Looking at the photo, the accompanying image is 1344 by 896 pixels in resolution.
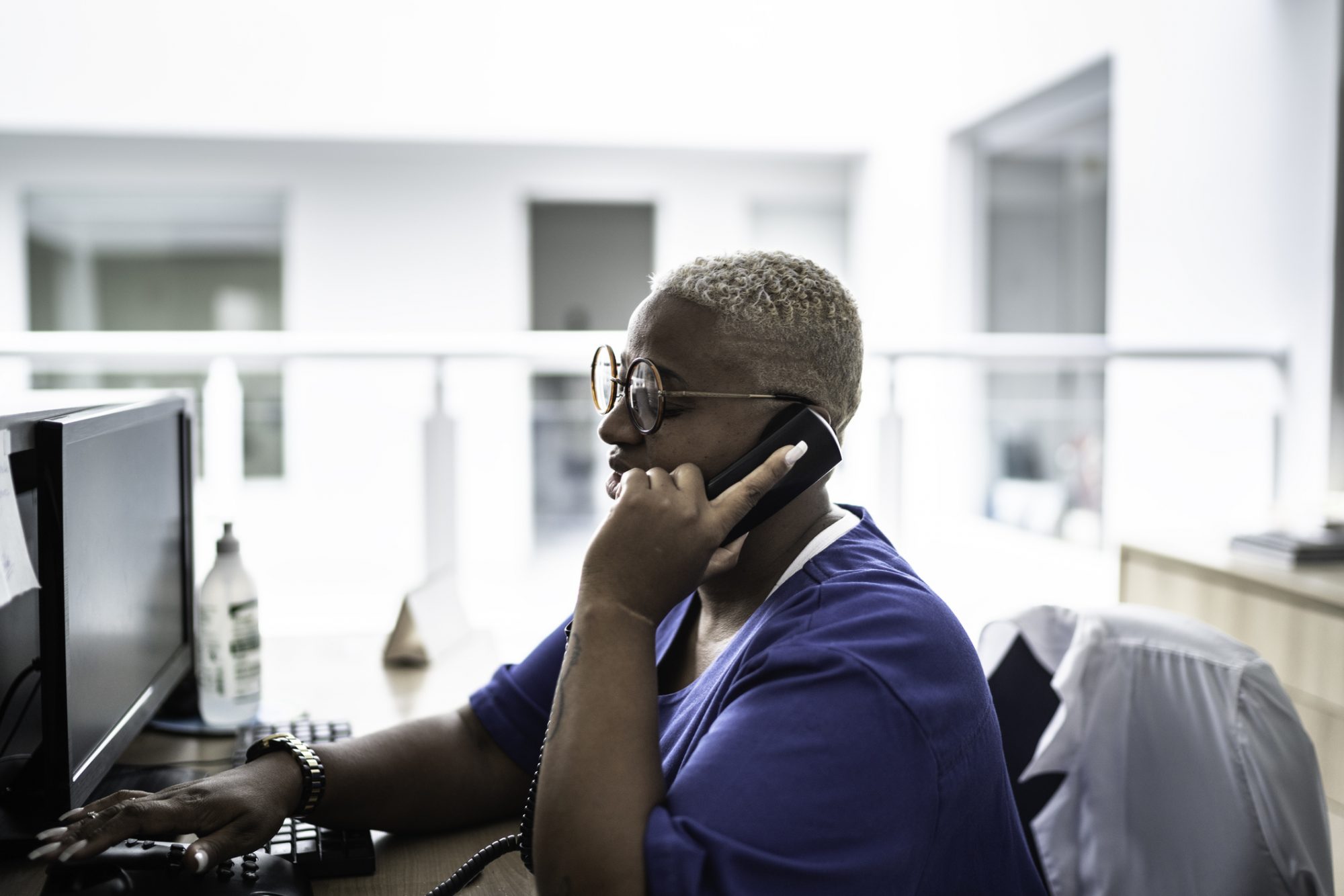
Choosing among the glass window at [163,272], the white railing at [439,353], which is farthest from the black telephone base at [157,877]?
the glass window at [163,272]

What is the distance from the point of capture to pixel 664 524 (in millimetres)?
866

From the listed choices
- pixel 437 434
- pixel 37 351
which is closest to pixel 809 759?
pixel 437 434

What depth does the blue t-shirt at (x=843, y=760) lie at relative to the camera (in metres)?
0.73

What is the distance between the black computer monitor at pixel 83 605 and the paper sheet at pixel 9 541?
2cm

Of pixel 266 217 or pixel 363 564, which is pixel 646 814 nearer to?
pixel 363 564

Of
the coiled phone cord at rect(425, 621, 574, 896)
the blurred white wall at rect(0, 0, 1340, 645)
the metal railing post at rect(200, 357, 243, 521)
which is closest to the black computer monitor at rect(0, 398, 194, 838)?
the coiled phone cord at rect(425, 621, 574, 896)

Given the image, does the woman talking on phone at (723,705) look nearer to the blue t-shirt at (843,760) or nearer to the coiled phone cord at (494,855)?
the blue t-shirt at (843,760)

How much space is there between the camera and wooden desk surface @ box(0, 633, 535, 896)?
0.96 metres

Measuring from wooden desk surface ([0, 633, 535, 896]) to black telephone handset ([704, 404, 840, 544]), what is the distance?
0.38 m

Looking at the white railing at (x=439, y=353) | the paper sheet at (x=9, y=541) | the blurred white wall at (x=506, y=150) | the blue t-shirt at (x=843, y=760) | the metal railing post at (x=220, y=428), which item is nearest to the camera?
the blue t-shirt at (x=843, y=760)

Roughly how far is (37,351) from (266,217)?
3887 millimetres

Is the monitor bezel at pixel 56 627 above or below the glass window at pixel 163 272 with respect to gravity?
below

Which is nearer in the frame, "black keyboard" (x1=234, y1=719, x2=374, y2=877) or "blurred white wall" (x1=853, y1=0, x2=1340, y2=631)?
"black keyboard" (x1=234, y1=719, x2=374, y2=877)

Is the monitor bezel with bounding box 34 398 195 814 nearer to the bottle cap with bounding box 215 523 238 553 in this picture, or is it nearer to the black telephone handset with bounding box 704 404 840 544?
the bottle cap with bounding box 215 523 238 553
